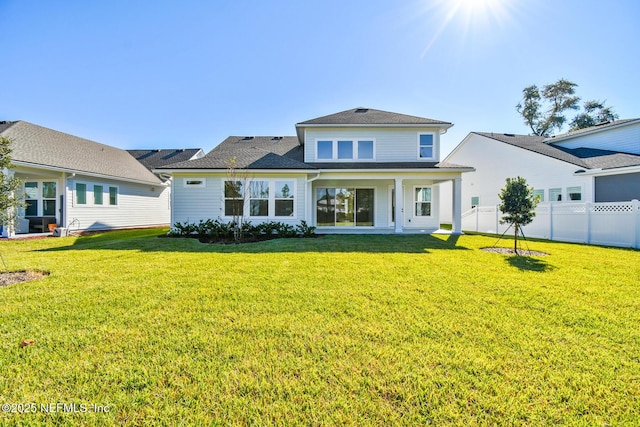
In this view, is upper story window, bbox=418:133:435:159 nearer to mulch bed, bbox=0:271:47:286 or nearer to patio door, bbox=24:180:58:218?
mulch bed, bbox=0:271:47:286

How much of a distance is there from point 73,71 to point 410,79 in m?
16.4

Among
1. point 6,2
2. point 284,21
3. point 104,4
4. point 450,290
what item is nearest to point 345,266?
point 450,290

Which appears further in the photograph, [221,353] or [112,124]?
[112,124]

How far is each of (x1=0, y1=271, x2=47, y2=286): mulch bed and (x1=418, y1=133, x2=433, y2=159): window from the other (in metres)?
14.2

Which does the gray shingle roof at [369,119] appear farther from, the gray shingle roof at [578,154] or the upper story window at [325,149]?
the gray shingle roof at [578,154]

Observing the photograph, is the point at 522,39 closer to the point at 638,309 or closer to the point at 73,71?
the point at 638,309

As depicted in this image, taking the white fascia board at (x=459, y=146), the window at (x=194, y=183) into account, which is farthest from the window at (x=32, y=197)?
the white fascia board at (x=459, y=146)

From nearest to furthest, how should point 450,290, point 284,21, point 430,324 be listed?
point 430,324
point 450,290
point 284,21

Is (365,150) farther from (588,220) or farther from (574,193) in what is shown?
(574,193)

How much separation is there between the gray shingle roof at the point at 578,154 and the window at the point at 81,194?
24.6m

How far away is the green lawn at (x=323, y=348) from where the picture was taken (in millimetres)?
1920

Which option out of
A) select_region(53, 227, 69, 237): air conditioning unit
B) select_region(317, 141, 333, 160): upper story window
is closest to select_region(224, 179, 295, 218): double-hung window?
select_region(317, 141, 333, 160): upper story window

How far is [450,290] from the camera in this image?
4.45 meters

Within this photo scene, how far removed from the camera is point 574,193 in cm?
1404
